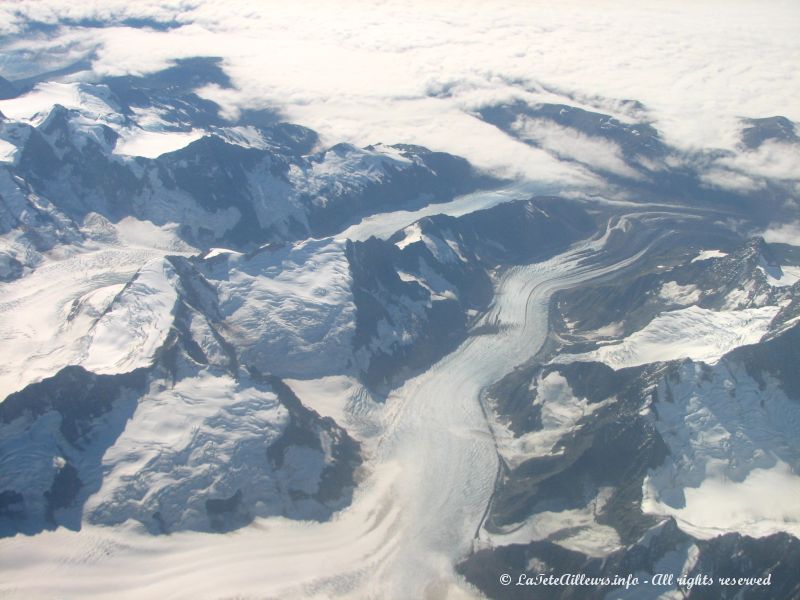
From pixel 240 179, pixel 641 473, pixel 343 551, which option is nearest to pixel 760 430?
pixel 641 473

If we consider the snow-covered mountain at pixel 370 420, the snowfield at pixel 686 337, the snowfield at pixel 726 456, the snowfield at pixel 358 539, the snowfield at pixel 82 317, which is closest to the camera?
the snowfield at pixel 358 539

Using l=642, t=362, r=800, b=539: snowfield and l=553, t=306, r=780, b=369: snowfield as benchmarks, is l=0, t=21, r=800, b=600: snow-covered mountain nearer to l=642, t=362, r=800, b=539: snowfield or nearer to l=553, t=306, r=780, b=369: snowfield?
l=642, t=362, r=800, b=539: snowfield

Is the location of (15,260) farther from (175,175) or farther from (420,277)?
(420,277)

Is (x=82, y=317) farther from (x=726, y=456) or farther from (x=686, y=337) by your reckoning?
(x=726, y=456)

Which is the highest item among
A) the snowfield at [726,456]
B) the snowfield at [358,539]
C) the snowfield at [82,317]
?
the snowfield at [82,317]

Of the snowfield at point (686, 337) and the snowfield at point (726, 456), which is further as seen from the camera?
the snowfield at point (686, 337)

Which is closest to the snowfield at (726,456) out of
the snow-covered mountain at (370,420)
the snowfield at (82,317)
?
the snow-covered mountain at (370,420)

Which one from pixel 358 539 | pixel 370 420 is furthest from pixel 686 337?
pixel 358 539

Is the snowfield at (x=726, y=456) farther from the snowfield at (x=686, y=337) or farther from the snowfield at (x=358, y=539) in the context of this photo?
the snowfield at (x=358, y=539)

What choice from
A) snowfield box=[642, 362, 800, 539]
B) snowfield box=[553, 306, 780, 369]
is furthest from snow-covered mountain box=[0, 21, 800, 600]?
snowfield box=[553, 306, 780, 369]
